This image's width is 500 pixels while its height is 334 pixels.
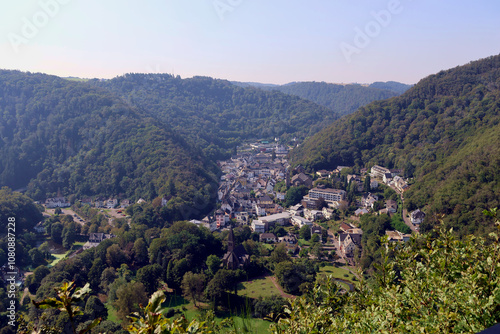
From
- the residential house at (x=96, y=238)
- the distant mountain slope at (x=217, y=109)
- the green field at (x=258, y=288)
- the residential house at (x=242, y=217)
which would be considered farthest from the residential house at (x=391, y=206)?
the distant mountain slope at (x=217, y=109)

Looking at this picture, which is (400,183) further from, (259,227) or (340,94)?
(340,94)

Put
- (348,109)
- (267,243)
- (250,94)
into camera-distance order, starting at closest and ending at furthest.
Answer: (267,243) < (250,94) < (348,109)

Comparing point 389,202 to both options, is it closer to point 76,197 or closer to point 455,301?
point 455,301

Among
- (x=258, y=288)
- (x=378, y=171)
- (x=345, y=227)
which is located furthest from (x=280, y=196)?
(x=258, y=288)

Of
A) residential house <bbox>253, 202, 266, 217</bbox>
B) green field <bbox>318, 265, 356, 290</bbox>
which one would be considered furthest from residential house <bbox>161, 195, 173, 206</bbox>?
green field <bbox>318, 265, 356, 290</bbox>

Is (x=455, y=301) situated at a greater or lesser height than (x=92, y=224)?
greater

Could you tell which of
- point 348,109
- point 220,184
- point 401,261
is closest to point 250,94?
point 348,109
